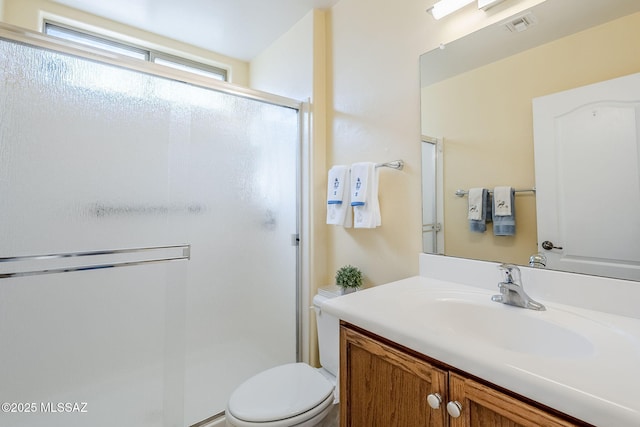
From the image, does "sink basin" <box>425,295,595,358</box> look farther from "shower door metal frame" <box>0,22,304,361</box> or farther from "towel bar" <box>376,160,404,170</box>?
"shower door metal frame" <box>0,22,304,361</box>

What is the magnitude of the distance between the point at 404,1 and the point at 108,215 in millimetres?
1682

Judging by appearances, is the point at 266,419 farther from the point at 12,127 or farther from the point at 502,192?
the point at 12,127

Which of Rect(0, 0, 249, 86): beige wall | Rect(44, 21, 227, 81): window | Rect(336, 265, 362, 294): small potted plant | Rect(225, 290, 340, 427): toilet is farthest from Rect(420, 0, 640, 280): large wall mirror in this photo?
Rect(0, 0, 249, 86): beige wall

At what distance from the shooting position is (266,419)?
3.36ft

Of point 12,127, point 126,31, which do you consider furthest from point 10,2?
point 12,127

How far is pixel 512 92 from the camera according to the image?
1.07 metres

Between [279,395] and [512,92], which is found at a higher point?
[512,92]

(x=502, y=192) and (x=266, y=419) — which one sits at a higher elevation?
(x=502, y=192)

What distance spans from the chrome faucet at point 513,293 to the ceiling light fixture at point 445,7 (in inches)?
40.3

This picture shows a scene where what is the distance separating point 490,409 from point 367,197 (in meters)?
1.00

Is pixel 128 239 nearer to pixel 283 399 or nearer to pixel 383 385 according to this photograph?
pixel 283 399

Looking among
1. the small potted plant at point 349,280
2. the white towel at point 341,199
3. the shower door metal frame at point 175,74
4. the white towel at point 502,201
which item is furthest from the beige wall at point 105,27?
the white towel at point 502,201

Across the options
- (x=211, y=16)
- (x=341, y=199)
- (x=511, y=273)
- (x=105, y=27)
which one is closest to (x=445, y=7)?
(x=341, y=199)

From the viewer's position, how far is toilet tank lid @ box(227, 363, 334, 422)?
1056 mm
